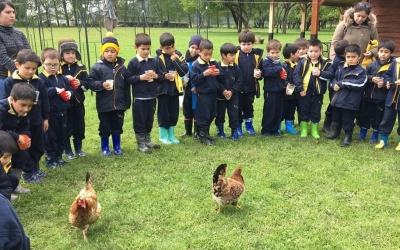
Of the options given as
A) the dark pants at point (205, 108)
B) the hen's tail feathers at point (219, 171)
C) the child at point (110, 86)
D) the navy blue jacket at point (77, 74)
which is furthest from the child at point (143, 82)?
the hen's tail feathers at point (219, 171)

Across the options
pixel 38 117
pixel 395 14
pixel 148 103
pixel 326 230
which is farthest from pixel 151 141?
pixel 395 14

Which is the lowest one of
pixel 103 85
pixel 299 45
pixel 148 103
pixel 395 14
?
pixel 148 103

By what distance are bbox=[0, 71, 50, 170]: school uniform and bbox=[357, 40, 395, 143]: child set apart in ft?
17.0

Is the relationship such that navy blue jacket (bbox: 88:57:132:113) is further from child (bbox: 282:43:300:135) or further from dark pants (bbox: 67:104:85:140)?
child (bbox: 282:43:300:135)

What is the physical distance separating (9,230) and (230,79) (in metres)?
5.13

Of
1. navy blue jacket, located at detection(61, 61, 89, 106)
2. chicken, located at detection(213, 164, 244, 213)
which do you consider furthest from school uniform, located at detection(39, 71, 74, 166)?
chicken, located at detection(213, 164, 244, 213)

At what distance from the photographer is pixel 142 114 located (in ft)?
19.3

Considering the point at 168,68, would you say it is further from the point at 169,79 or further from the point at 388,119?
the point at 388,119

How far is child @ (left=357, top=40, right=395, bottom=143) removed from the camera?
6090 millimetres

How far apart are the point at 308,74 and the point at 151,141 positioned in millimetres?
3146

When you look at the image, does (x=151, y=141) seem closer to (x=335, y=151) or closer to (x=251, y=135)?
(x=251, y=135)

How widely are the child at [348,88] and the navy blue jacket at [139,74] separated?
3163mm

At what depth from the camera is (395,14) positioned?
38.1ft

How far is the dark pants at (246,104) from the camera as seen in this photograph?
688 cm
